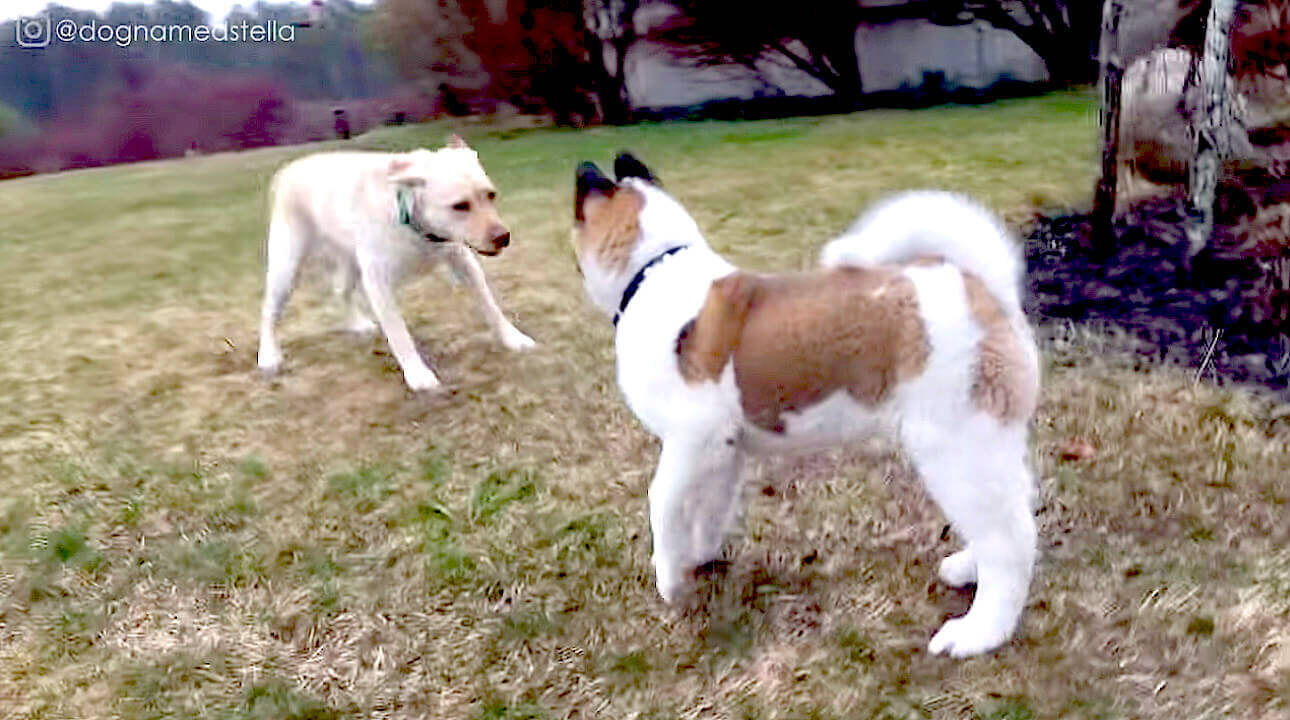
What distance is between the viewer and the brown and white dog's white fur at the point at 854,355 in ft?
7.39

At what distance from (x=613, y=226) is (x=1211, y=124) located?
2.68 metres

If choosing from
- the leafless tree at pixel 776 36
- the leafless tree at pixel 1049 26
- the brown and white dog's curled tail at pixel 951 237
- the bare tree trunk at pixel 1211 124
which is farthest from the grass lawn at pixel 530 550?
the leafless tree at pixel 1049 26

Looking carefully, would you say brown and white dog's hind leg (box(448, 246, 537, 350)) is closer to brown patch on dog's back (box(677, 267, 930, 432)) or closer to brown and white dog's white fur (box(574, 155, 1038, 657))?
brown and white dog's white fur (box(574, 155, 1038, 657))

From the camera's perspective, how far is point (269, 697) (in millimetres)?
2578

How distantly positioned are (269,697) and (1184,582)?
83.4 inches

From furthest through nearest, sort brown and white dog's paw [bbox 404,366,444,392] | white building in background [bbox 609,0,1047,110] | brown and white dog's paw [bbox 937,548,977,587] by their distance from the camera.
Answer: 1. white building in background [bbox 609,0,1047,110]
2. brown and white dog's paw [bbox 404,366,444,392]
3. brown and white dog's paw [bbox 937,548,977,587]

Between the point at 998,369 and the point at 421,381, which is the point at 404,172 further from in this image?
the point at 998,369

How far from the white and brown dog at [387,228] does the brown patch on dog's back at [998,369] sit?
6.59 feet

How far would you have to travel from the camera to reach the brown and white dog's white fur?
2252mm

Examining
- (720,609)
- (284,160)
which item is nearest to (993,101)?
(284,160)

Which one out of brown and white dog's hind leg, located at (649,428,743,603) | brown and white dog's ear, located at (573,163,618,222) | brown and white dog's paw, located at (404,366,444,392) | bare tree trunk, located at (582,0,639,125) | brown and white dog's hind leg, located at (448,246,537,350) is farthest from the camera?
bare tree trunk, located at (582,0,639,125)

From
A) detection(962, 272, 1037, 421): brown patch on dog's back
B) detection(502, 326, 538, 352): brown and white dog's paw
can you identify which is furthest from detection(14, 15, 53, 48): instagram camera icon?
detection(962, 272, 1037, 421): brown patch on dog's back

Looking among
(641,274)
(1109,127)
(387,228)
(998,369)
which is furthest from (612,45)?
(998,369)

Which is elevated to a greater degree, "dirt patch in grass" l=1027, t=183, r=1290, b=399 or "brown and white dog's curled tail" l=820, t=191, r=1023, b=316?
"brown and white dog's curled tail" l=820, t=191, r=1023, b=316
